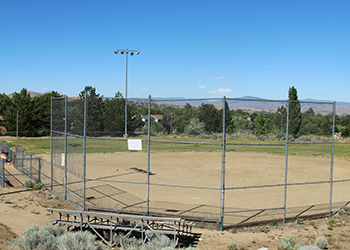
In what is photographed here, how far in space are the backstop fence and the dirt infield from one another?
0.05 m

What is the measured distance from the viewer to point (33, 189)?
13312 millimetres

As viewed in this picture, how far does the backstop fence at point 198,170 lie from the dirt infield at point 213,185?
1.8 inches

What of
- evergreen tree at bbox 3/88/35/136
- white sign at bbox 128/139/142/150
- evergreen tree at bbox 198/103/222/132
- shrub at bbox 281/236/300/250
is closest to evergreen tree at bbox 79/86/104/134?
white sign at bbox 128/139/142/150

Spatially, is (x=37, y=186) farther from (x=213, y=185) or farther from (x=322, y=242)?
(x=322, y=242)

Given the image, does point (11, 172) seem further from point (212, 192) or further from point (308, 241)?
point (308, 241)

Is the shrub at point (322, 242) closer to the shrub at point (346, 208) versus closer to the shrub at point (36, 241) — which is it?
the shrub at point (346, 208)

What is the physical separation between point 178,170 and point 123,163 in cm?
472

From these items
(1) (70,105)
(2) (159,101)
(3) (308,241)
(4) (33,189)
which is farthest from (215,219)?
(4) (33,189)

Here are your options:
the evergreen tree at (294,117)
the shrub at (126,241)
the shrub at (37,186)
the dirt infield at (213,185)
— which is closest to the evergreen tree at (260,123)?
the evergreen tree at (294,117)

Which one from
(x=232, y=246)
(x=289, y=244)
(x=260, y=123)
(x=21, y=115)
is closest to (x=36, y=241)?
(x=232, y=246)

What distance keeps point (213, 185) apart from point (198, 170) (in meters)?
4.16

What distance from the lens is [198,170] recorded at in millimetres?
19594

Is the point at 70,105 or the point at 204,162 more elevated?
the point at 70,105

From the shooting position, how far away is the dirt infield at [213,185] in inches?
428
